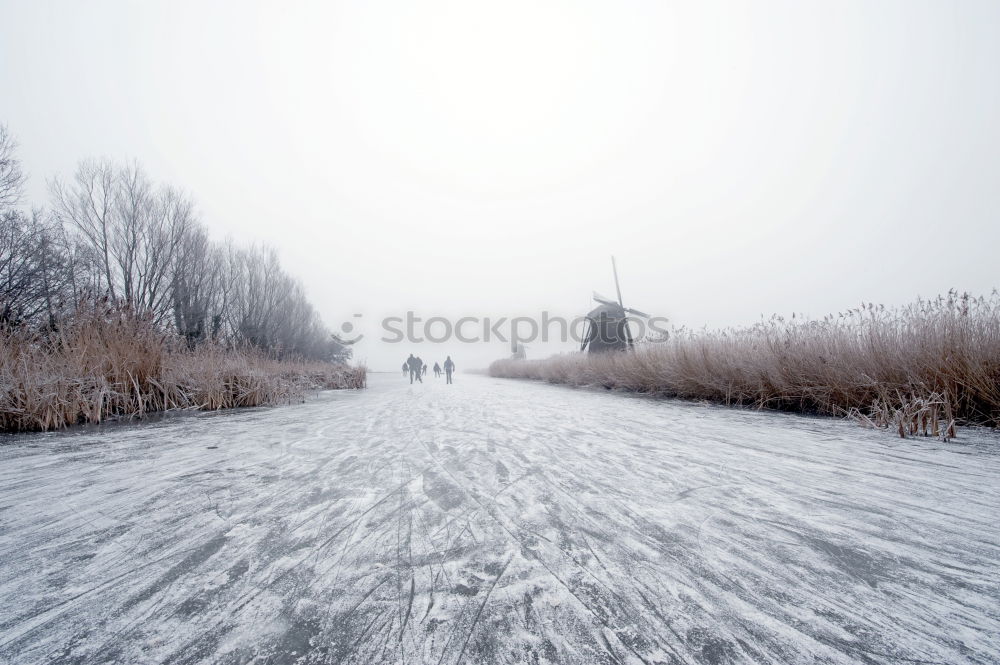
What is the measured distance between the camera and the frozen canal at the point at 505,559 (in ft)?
2.39

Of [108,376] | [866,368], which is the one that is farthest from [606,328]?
[108,376]

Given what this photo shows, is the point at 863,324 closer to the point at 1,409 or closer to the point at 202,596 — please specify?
the point at 202,596

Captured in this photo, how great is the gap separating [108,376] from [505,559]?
20.6 feet

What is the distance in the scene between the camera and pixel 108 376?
15.4ft

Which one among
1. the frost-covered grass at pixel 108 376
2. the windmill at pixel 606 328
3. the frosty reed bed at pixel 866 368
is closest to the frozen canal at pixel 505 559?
the frosty reed bed at pixel 866 368

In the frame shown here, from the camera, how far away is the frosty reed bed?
338 centimetres

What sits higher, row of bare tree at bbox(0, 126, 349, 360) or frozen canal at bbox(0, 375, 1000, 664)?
row of bare tree at bbox(0, 126, 349, 360)

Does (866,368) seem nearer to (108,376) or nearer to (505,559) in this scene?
(505,559)

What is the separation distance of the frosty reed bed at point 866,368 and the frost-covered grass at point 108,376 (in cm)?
796

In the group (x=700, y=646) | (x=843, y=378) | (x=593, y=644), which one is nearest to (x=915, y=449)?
(x=843, y=378)

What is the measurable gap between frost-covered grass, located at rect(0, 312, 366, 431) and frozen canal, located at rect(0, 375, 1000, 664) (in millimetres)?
2615

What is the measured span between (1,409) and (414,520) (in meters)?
5.26

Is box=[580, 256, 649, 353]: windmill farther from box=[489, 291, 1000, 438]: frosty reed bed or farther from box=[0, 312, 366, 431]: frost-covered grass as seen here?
box=[0, 312, 366, 431]: frost-covered grass

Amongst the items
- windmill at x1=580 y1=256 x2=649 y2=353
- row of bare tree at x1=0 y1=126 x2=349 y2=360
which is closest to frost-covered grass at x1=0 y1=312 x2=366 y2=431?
row of bare tree at x1=0 y1=126 x2=349 y2=360
